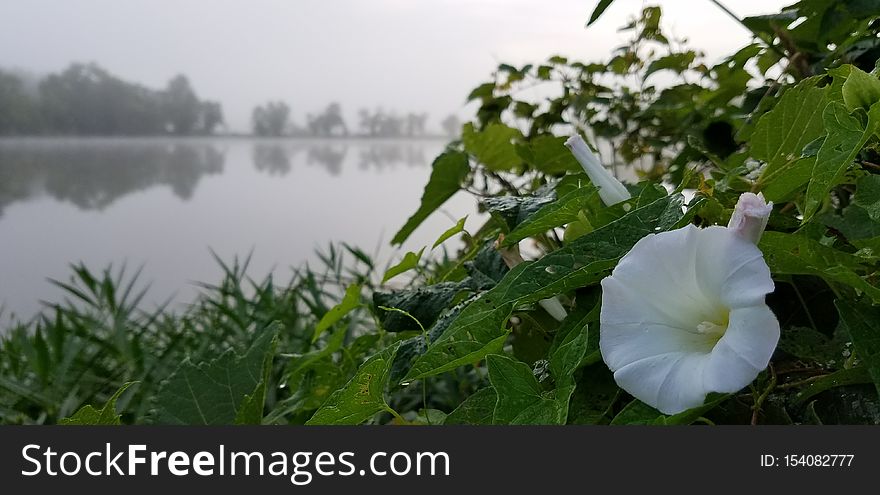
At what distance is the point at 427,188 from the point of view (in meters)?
0.53

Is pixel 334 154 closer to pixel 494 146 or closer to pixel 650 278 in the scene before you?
pixel 494 146

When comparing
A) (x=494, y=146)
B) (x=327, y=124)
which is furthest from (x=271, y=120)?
(x=494, y=146)

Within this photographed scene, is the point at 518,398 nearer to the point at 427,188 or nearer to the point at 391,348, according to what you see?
the point at 391,348

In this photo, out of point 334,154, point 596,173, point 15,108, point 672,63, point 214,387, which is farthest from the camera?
point 334,154

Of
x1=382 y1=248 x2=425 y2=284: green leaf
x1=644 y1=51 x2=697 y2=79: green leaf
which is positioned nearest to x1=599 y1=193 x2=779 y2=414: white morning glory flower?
x1=382 y1=248 x2=425 y2=284: green leaf

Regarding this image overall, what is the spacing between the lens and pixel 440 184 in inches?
20.8

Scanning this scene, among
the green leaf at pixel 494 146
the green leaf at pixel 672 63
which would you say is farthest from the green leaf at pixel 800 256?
the green leaf at pixel 672 63

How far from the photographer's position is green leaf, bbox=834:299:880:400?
24cm

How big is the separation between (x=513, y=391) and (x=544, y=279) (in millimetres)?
41

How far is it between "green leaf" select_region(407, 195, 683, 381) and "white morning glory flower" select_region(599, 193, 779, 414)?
0.02m

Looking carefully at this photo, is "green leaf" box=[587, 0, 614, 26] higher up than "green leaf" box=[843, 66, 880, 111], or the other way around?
"green leaf" box=[587, 0, 614, 26]

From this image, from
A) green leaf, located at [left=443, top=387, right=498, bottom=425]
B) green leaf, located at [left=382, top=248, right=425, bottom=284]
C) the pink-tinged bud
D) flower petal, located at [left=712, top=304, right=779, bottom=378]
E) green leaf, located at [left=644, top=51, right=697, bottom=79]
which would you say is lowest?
flower petal, located at [left=712, top=304, right=779, bottom=378]

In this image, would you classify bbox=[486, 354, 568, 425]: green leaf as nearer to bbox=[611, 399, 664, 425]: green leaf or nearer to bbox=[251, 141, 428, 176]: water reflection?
bbox=[611, 399, 664, 425]: green leaf

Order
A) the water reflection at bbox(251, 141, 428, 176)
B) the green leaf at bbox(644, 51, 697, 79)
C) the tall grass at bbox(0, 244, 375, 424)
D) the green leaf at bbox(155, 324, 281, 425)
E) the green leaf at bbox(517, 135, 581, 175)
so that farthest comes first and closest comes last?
the water reflection at bbox(251, 141, 428, 176) < the tall grass at bbox(0, 244, 375, 424) < the green leaf at bbox(644, 51, 697, 79) < the green leaf at bbox(517, 135, 581, 175) < the green leaf at bbox(155, 324, 281, 425)
